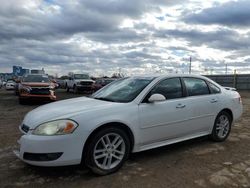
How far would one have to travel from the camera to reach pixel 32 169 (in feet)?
15.1

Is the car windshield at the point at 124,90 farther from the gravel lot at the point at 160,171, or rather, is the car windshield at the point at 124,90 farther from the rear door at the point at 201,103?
the gravel lot at the point at 160,171

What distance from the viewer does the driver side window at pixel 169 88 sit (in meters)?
5.31

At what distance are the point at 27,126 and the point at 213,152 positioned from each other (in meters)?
3.36

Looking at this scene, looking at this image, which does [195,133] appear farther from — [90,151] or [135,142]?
[90,151]

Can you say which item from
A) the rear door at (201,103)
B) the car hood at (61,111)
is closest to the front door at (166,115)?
the rear door at (201,103)

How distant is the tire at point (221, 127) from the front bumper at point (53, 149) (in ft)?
10.6

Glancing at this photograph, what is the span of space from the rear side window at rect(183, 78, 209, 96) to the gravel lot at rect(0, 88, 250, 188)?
1.08 m

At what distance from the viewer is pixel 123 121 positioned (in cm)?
457

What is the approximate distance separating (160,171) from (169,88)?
63.7 inches

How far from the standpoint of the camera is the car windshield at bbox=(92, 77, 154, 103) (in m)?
5.09

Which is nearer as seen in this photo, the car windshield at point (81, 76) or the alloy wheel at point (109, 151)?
the alloy wheel at point (109, 151)

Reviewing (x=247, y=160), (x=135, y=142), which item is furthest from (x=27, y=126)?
(x=247, y=160)

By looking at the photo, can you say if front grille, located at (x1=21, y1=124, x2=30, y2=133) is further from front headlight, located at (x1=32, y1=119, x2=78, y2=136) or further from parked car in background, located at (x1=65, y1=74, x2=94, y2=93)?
parked car in background, located at (x1=65, y1=74, x2=94, y2=93)

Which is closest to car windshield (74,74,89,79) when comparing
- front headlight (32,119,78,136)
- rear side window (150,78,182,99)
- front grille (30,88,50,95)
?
front grille (30,88,50,95)
